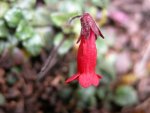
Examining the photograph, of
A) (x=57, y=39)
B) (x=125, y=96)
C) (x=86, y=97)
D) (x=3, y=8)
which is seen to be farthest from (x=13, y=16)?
(x=125, y=96)

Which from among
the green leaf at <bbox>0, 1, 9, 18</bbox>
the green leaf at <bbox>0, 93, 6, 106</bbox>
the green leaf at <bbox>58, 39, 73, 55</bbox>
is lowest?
the green leaf at <bbox>0, 93, 6, 106</bbox>

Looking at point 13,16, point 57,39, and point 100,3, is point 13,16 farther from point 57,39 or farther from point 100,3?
point 100,3

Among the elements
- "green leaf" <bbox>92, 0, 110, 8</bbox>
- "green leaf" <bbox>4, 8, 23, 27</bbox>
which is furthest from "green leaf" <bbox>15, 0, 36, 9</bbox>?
"green leaf" <bbox>92, 0, 110, 8</bbox>

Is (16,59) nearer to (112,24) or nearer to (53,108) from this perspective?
(53,108)

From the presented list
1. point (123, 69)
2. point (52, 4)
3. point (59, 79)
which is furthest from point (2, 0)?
point (123, 69)

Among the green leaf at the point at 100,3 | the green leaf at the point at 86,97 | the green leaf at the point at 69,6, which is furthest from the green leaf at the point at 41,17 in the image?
the green leaf at the point at 86,97

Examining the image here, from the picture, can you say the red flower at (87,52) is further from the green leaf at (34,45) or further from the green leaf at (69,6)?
the green leaf at (69,6)

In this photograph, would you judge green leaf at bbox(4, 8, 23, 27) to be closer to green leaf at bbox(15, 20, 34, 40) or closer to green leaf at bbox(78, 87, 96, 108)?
green leaf at bbox(15, 20, 34, 40)
